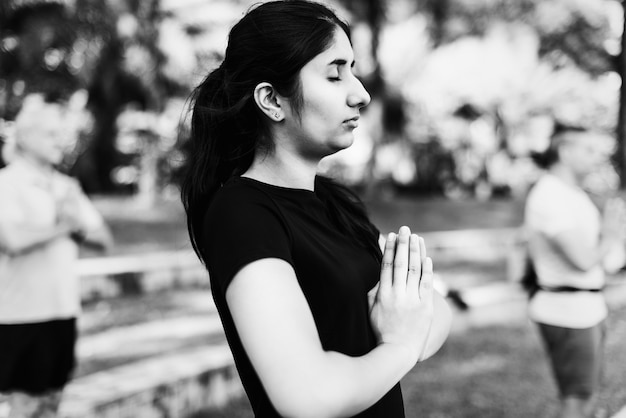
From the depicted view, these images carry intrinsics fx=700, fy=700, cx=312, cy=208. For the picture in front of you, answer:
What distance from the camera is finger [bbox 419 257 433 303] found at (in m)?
1.26

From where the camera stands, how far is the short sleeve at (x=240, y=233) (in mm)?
1080

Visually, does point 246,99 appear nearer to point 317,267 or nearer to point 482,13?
point 317,267

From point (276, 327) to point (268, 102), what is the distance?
472 millimetres

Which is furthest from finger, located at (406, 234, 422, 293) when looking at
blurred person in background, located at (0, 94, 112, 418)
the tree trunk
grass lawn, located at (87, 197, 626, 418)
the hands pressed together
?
the tree trunk

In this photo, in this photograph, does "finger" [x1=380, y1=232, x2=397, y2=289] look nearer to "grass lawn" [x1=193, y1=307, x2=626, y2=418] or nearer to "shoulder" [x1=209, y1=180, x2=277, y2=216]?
"shoulder" [x1=209, y1=180, x2=277, y2=216]

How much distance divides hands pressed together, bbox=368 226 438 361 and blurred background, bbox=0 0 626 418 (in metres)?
0.90

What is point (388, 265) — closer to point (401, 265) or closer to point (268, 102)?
point (401, 265)

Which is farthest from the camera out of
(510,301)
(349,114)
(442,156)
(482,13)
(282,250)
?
(442,156)

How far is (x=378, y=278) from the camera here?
1.33 meters

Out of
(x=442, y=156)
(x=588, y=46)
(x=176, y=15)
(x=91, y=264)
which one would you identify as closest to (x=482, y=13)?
(x=588, y=46)

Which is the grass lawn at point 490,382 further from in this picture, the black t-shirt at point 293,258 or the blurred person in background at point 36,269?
the black t-shirt at point 293,258

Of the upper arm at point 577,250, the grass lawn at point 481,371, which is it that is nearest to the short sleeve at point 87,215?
the grass lawn at point 481,371

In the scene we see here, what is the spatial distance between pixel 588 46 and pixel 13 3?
426 inches

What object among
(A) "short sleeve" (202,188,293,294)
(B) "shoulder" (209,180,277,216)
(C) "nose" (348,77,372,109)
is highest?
(C) "nose" (348,77,372,109)
